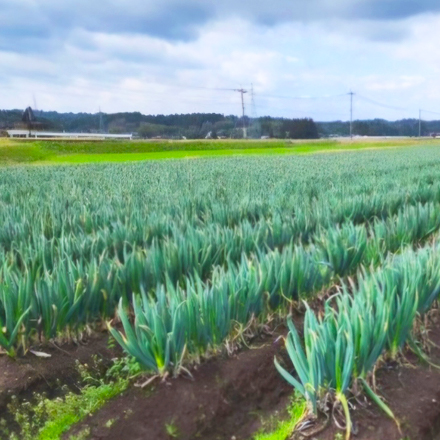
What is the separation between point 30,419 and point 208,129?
160 feet

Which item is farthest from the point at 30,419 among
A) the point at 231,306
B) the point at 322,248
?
the point at 322,248

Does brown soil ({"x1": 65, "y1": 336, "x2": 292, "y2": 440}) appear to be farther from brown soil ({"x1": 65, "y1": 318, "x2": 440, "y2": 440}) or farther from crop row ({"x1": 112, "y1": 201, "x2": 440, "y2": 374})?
crop row ({"x1": 112, "y1": 201, "x2": 440, "y2": 374})

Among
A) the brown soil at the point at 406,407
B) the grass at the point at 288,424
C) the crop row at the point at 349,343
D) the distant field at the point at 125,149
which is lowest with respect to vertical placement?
the distant field at the point at 125,149

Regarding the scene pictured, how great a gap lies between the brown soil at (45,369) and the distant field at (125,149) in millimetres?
24272

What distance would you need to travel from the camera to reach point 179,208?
6.05 m

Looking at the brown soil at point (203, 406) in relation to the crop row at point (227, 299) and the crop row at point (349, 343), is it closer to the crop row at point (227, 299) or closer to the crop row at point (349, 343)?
the crop row at point (227, 299)

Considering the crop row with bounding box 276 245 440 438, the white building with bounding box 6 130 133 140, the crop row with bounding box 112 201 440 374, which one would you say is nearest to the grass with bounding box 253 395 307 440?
the crop row with bounding box 276 245 440 438

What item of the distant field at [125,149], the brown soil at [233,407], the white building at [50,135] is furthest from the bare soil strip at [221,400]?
the white building at [50,135]

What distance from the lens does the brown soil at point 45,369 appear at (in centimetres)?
279

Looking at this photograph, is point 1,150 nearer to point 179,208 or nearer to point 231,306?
point 179,208

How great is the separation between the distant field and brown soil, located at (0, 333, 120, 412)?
24272mm

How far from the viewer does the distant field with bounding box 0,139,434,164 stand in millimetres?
29828

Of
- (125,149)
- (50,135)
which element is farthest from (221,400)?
(50,135)

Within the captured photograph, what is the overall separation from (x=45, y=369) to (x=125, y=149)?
3653cm
